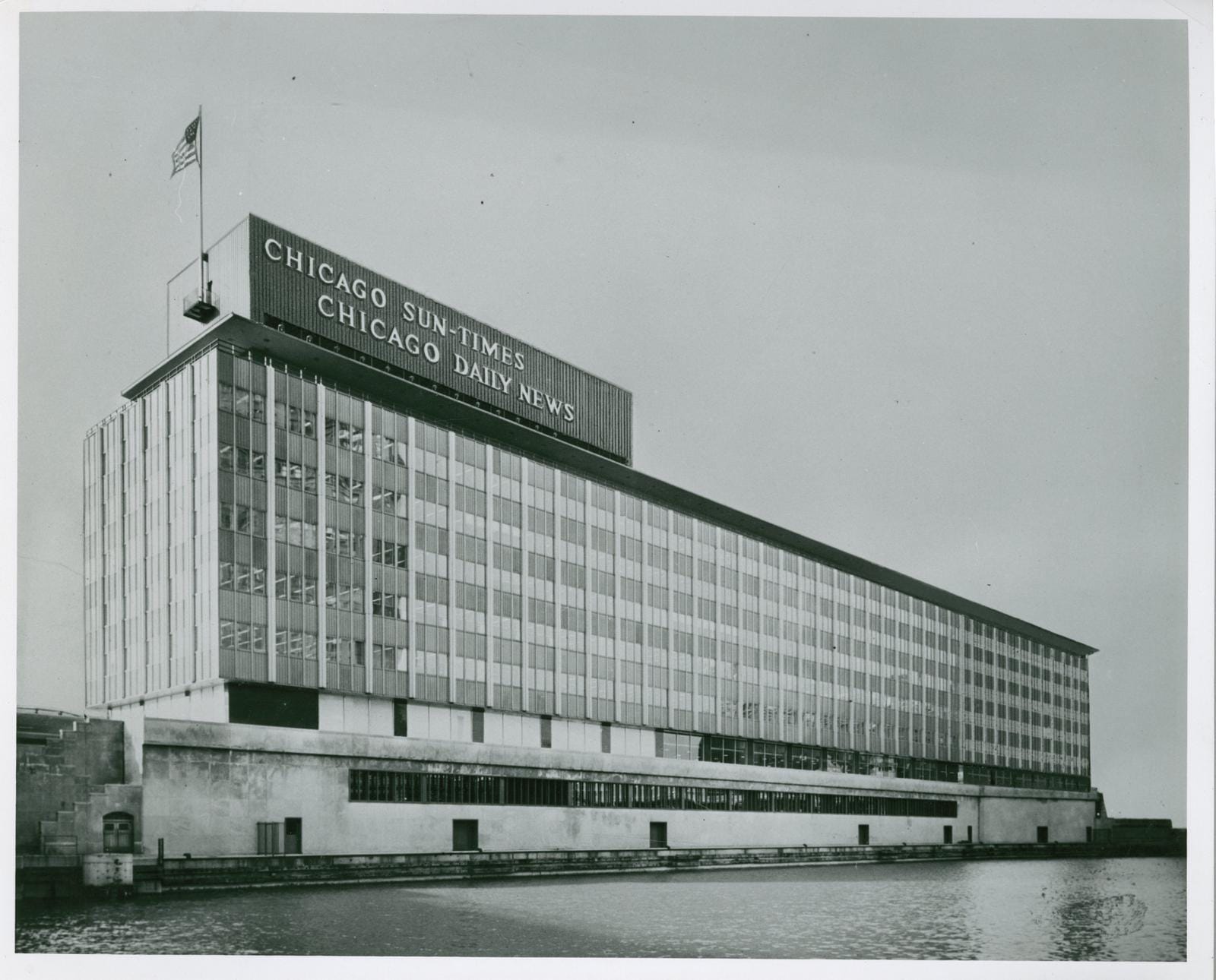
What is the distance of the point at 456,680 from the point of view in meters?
58.1

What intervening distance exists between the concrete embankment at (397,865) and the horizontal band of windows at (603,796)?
116 inches

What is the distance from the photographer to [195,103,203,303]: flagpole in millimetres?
35000

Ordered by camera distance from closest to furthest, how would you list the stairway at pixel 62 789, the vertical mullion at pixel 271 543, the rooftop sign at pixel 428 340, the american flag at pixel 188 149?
1. the stairway at pixel 62 789
2. the american flag at pixel 188 149
3. the vertical mullion at pixel 271 543
4. the rooftop sign at pixel 428 340

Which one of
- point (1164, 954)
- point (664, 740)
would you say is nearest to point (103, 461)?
point (664, 740)

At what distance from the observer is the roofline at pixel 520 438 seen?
170 ft

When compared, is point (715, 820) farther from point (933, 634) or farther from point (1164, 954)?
point (1164, 954)

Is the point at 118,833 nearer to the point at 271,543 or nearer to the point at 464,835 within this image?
the point at 271,543

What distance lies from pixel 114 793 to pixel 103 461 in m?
18.8

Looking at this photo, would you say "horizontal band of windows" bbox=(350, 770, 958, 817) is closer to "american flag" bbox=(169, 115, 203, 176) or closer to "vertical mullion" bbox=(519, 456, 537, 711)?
"vertical mullion" bbox=(519, 456, 537, 711)

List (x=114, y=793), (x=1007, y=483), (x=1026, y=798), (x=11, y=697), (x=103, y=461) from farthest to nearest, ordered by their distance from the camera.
Answer: (x=1026, y=798) < (x=103, y=461) < (x=1007, y=483) < (x=114, y=793) < (x=11, y=697)

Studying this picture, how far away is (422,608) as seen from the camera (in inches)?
2237

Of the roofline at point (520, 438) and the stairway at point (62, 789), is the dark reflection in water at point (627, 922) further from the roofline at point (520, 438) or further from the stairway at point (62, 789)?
the roofline at point (520, 438)

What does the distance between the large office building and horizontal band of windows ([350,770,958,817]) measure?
0.17 m

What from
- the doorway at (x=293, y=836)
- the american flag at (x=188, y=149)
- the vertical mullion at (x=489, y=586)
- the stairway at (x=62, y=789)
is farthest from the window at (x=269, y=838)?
the american flag at (x=188, y=149)
